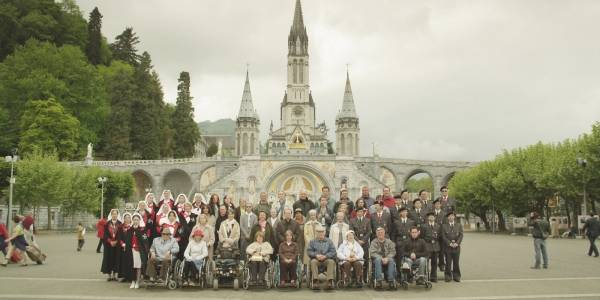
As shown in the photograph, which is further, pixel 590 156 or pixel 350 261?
pixel 590 156

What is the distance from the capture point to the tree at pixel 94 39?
2363 inches

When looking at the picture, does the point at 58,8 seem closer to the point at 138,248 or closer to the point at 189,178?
the point at 189,178

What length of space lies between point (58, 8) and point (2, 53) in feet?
A: 26.6

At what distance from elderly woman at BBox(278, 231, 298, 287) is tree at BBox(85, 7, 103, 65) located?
56.3m

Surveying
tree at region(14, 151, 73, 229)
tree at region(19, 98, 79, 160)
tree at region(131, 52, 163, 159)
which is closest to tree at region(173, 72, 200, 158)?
tree at region(131, 52, 163, 159)

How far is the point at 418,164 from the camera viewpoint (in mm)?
60906

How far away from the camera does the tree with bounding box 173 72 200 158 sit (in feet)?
201

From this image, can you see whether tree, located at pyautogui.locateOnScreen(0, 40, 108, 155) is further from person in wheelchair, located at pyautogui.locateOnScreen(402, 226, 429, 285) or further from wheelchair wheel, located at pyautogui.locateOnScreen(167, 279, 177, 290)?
person in wheelchair, located at pyautogui.locateOnScreen(402, 226, 429, 285)

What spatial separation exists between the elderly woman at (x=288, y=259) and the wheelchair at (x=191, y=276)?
1503mm

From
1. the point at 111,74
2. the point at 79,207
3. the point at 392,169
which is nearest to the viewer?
the point at 79,207

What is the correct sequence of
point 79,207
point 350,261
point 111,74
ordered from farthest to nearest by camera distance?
point 111,74 → point 79,207 → point 350,261

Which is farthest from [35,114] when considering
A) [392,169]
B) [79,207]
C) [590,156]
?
[590,156]

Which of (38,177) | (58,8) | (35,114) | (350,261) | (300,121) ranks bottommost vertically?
(350,261)

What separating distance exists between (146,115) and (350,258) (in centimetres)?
4656
